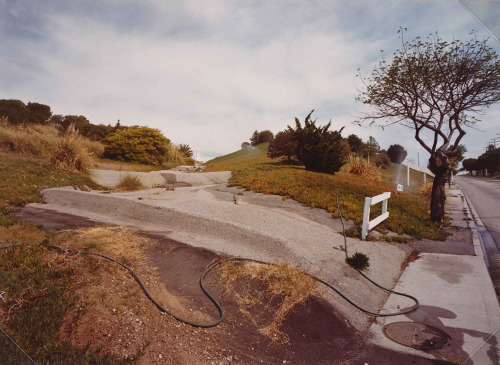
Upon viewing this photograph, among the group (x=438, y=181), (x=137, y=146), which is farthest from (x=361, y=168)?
(x=137, y=146)

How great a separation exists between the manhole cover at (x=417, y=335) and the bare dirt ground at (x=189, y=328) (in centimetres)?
30

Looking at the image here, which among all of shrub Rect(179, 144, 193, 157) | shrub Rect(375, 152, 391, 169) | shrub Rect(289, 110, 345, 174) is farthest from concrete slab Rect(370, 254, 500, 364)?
shrub Rect(179, 144, 193, 157)

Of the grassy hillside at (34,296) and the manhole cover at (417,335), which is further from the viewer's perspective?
the manhole cover at (417,335)

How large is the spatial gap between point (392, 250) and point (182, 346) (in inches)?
212

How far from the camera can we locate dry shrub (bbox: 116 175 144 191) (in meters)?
9.81

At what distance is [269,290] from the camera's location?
3588 mm

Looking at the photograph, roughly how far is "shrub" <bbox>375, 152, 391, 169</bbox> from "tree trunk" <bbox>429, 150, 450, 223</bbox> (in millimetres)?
11574

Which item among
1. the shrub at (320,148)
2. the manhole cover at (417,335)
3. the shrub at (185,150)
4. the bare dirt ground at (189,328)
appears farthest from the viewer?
the shrub at (185,150)

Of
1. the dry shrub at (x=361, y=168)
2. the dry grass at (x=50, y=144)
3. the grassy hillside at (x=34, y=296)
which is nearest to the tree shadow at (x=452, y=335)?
the grassy hillside at (x=34, y=296)

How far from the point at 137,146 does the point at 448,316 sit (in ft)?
50.4

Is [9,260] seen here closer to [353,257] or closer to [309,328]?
[309,328]

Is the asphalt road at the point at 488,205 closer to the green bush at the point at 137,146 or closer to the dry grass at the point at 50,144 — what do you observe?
the dry grass at the point at 50,144

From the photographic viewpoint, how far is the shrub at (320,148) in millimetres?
13227

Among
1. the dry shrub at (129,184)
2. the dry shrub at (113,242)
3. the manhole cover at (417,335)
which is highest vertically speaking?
the dry shrub at (129,184)
